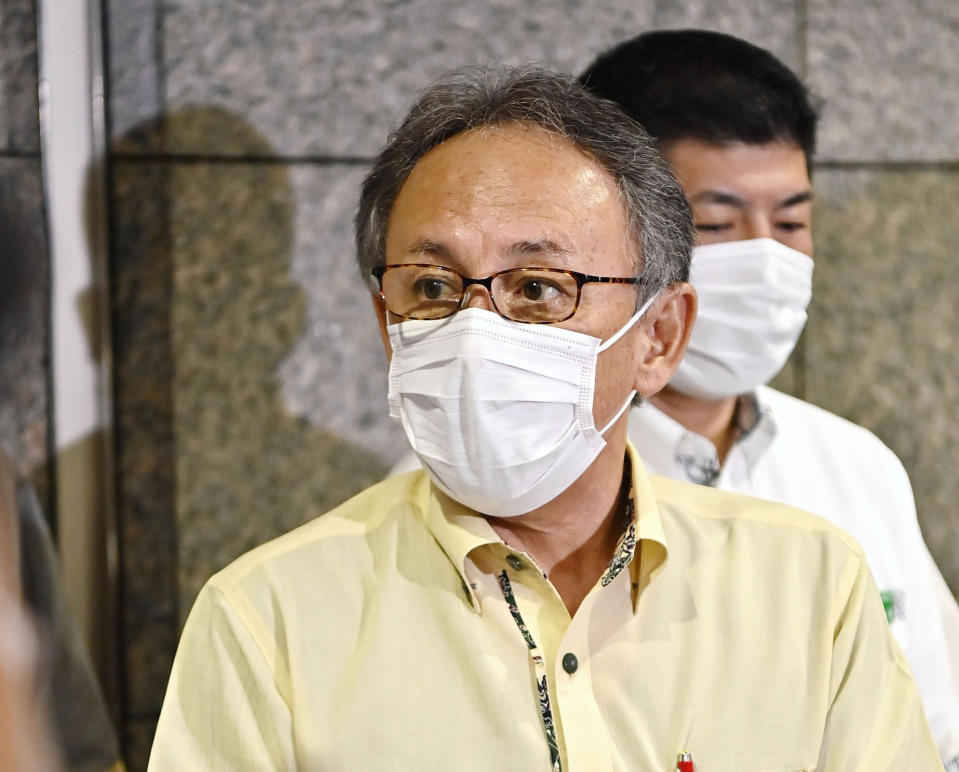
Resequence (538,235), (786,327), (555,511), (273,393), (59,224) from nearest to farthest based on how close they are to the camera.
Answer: (538,235) < (555,511) < (786,327) < (59,224) < (273,393)

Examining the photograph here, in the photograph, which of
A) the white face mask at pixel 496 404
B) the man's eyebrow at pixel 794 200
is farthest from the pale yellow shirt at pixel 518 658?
the man's eyebrow at pixel 794 200

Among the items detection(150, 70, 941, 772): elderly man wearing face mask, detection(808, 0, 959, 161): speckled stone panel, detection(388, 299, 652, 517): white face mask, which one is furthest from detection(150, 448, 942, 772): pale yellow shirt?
detection(808, 0, 959, 161): speckled stone panel

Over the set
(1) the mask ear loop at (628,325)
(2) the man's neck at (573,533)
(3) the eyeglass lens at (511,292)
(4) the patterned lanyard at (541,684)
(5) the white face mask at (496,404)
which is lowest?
(4) the patterned lanyard at (541,684)

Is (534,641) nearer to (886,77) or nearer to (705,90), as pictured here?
(705,90)

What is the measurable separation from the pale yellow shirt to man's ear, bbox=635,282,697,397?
0.16 metres

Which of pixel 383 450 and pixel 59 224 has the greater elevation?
pixel 59 224

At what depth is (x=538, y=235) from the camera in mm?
1446

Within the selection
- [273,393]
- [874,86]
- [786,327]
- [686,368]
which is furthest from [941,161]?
[273,393]

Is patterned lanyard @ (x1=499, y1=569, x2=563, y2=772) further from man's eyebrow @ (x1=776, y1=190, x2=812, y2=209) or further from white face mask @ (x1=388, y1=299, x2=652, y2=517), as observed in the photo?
man's eyebrow @ (x1=776, y1=190, x2=812, y2=209)

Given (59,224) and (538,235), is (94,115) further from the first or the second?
(538,235)

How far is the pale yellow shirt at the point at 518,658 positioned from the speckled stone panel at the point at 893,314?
1.15 m

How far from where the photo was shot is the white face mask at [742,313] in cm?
200

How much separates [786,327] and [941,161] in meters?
0.96

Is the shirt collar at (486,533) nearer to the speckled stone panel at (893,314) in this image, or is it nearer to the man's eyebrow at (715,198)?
the man's eyebrow at (715,198)
